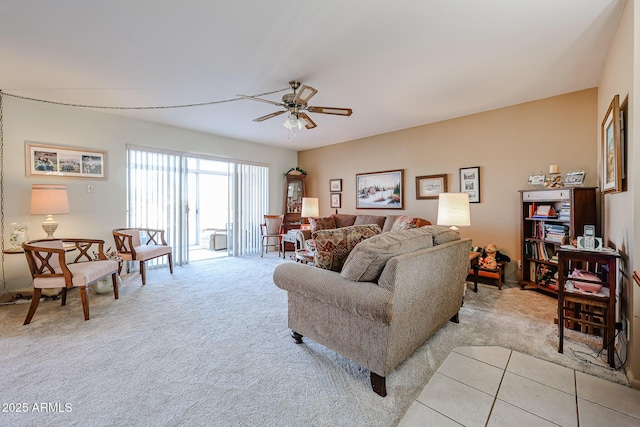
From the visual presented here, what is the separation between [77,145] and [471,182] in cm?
598

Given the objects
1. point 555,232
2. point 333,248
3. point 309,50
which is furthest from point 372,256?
point 555,232

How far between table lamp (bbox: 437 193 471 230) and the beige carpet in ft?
3.15

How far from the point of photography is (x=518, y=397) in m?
1.59

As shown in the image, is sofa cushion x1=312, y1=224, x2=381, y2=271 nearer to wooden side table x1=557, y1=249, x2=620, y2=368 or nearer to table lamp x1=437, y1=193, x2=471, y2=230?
wooden side table x1=557, y1=249, x2=620, y2=368

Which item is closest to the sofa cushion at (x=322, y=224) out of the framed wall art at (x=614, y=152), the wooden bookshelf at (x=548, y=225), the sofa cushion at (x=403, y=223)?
the sofa cushion at (x=403, y=223)

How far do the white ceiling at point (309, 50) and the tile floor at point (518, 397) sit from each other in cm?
257

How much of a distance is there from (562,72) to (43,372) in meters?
5.32

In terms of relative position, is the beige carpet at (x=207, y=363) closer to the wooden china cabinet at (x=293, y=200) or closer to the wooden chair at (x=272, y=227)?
the wooden chair at (x=272, y=227)

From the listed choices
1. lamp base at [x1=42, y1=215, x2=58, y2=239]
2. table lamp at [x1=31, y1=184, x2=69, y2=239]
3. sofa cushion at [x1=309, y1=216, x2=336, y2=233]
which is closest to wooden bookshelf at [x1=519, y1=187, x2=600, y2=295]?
sofa cushion at [x1=309, y1=216, x2=336, y2=233]

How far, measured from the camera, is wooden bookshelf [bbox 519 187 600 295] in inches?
114

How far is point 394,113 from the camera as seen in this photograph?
4.11 metres

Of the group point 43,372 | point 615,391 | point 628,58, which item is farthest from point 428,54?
point 43,372

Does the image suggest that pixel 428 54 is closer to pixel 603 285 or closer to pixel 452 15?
pixel 452 15

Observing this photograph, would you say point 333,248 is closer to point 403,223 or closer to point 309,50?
point 309,50
